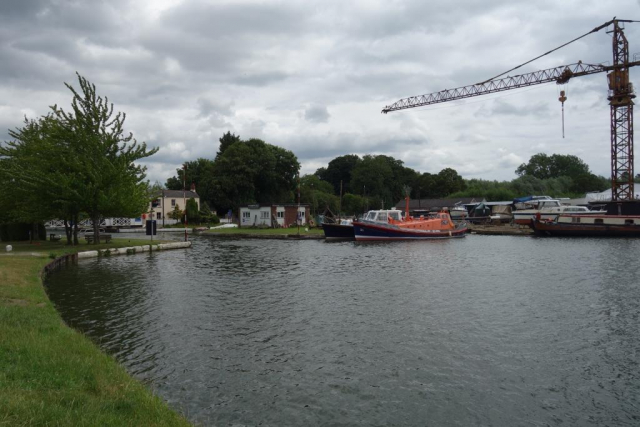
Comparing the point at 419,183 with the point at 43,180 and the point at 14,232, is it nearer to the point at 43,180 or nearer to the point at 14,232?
the point at 14,232

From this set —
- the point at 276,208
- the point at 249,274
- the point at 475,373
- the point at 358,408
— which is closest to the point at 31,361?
the point at 358,408

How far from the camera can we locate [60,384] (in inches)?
248

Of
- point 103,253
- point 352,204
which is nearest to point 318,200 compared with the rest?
point 352,204

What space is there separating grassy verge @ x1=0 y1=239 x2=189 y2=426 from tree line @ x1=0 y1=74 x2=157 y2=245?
2021 centimetres

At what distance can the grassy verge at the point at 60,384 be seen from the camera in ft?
16.7

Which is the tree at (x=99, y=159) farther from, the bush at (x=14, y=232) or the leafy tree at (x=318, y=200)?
the leafy tree at (x=318, y=200)

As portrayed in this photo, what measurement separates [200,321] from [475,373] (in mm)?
7699

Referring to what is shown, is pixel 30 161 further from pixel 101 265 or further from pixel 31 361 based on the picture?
pixel 31 361

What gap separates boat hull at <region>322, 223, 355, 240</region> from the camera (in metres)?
46.9

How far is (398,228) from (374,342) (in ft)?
116

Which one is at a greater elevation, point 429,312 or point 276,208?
point 276,208

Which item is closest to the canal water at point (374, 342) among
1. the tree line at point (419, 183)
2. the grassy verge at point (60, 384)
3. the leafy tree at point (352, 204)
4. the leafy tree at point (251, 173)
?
the grassy verge at point (60, 384)

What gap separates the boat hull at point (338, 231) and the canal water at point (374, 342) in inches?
970

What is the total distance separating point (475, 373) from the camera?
912 cm
